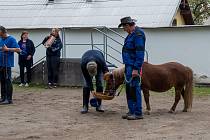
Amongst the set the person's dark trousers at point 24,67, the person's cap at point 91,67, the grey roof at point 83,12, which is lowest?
the person's dark trousers at point 24,67

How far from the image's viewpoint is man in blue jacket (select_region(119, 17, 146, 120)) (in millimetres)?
10031

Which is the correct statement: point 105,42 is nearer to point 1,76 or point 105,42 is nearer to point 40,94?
point 40,94

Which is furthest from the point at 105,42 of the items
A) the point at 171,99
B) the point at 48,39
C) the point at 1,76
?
the point at 1,76

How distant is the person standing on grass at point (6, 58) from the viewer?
1238cm

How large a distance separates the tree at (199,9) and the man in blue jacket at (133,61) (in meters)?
24.1

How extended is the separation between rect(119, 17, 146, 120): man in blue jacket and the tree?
24066 millimetres

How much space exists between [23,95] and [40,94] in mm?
533

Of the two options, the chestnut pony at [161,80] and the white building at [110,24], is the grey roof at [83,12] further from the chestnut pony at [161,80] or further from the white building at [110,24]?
the chestnut pony at [161,80]

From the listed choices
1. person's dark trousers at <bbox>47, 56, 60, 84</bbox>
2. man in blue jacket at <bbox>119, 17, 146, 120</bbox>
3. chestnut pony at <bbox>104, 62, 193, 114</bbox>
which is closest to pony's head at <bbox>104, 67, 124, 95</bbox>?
chestnut pony at <bbox>104, 62, 193, 114</bbox>

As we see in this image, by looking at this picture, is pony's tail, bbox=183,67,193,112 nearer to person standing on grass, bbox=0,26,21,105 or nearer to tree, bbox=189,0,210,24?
person standing on grass, bbox=0,26,21,105

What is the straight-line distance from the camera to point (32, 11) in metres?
25.4

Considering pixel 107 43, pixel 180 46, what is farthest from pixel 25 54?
pixel 180 46

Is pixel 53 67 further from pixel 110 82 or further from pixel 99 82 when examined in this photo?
pixel 110 82

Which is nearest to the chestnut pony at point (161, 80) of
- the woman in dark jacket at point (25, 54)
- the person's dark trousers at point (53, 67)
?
the person's dark trousers at point (53, 67)
